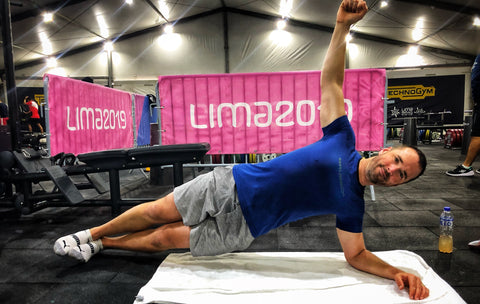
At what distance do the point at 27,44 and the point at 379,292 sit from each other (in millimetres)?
16264

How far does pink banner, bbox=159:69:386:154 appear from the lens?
3.73 metres

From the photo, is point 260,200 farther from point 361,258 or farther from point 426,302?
point 426,302

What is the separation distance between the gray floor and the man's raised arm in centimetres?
113

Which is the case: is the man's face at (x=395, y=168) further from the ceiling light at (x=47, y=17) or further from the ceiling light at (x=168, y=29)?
the ceiling light at (x=168, y=29)

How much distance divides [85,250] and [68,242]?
12 cm

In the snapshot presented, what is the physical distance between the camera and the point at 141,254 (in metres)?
2.32

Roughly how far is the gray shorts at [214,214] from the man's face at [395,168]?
76 centimetres

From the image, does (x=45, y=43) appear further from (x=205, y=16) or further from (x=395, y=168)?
(x=395, y=168)

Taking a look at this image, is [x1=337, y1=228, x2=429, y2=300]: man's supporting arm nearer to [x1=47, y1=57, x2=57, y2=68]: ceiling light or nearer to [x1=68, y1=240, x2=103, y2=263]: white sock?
[x1=68, y1=240, x2=103, y2=263]: white sock

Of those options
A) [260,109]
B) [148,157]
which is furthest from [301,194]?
[260,109]

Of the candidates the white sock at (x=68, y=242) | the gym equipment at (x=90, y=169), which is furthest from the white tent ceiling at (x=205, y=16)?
the white sock at (x=68, y=242)

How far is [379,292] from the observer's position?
167 centimetres

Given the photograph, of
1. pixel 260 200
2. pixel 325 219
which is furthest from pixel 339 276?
pixel 325 219

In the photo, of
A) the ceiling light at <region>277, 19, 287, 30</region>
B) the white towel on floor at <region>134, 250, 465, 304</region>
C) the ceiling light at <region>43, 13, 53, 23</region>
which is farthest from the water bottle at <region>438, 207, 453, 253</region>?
the ceiling light at <region>277, 19, 287, 30</region>
